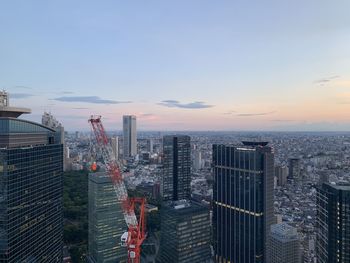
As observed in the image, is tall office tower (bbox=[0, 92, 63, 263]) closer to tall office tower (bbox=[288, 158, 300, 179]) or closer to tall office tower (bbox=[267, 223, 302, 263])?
tall office tower (bbox=[267, 223, 302, 263])

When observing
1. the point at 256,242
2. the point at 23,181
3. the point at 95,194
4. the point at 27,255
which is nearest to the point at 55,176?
the point at 23,181

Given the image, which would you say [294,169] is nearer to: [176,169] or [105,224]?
[176,169]

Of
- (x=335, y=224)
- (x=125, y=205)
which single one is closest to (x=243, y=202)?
(x=335, y=224)

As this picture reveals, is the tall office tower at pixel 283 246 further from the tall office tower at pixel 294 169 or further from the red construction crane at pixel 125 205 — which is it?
the tall office tower at pixel 294 169

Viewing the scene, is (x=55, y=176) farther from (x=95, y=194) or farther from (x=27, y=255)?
(x=95, y=194)

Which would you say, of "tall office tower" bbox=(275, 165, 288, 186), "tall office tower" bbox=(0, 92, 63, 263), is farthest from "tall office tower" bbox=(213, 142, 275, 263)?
"tall office tower" bbox=(275, 165, 288, 186)
